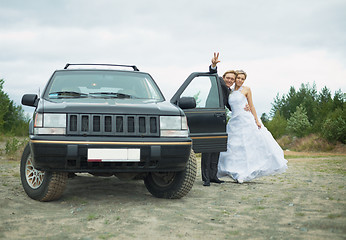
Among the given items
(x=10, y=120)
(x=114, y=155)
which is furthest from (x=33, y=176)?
(x=10, y=120)

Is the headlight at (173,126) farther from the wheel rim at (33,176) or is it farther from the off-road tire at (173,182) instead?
the wheel rim at (33,176)

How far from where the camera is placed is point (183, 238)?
3494mm

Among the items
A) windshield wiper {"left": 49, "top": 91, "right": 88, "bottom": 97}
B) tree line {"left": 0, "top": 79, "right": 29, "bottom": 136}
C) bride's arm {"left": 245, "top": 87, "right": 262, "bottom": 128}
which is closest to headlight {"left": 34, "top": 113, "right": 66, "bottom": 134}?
windshield wiper {"left": 49, "top": 91, "right": 88, "bottom": 97}

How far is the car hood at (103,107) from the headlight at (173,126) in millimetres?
69

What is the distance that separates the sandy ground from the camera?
3.67 metres

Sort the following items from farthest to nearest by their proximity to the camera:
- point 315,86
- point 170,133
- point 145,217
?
point 315,86, point 170,133, point 145,217

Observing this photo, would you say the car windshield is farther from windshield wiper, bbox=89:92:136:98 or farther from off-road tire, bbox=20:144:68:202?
off-road tire, bbox=20:144:68:202

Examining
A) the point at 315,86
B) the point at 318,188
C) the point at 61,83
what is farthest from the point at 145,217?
the point at 315,86

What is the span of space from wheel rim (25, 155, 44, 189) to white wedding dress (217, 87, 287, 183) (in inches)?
146

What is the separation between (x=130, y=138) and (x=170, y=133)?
480mm

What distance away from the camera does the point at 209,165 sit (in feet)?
24.0

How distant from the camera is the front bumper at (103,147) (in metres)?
4.31

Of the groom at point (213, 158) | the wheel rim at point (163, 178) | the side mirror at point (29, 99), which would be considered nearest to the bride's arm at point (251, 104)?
the groom at point (213, 158)

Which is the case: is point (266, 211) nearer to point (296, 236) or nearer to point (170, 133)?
point (296, 236)
